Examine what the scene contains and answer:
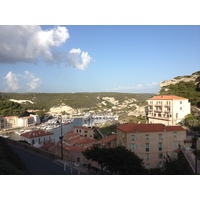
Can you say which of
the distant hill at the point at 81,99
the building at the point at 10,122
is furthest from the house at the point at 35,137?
the distant hill at the point at 81,99

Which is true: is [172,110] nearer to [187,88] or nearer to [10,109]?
[187,88]

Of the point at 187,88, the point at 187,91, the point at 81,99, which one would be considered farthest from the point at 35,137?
the point at 187,88

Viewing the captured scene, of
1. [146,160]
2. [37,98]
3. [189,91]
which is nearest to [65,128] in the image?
[37,98]

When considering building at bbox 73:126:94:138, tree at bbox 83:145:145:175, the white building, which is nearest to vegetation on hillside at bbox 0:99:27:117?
the white building

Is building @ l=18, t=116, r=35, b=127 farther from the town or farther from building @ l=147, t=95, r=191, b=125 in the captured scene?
building @ l=147, t=95, r=191, b=125

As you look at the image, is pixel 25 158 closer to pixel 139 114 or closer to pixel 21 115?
pixel 21 115

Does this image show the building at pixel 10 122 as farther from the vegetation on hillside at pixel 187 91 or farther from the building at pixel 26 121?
the vegetation on hillside at pixel 187 91
